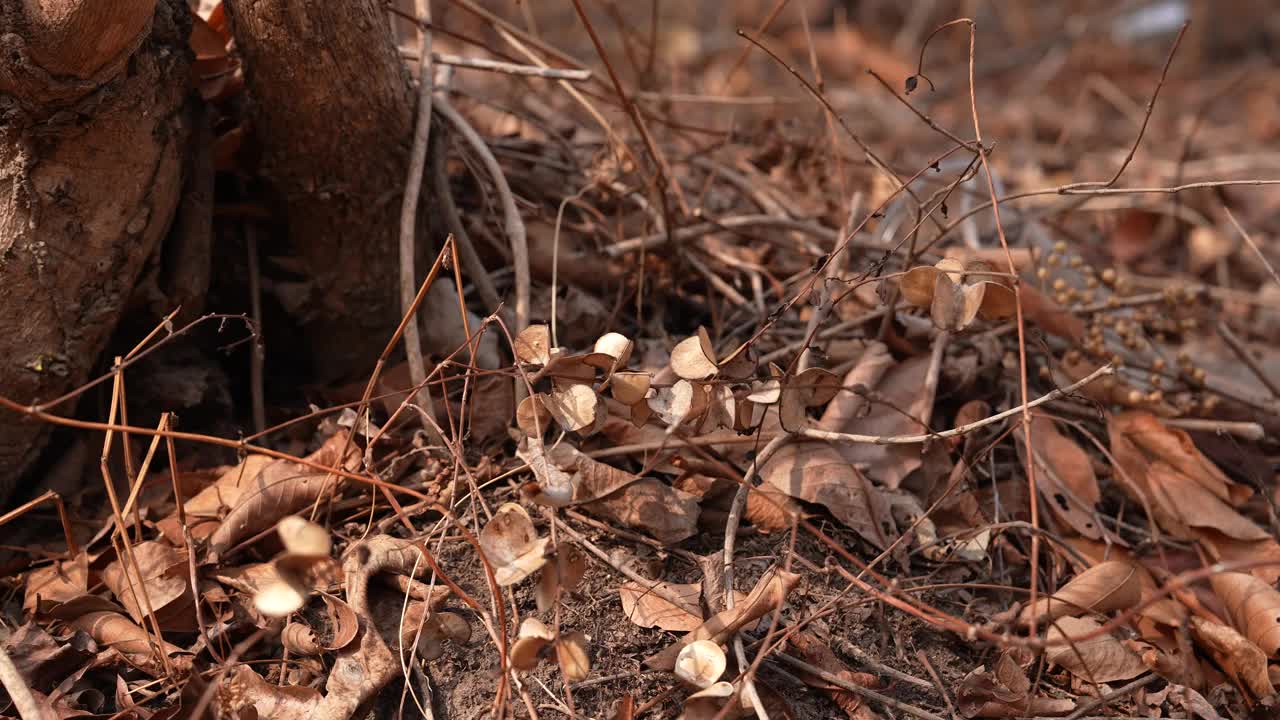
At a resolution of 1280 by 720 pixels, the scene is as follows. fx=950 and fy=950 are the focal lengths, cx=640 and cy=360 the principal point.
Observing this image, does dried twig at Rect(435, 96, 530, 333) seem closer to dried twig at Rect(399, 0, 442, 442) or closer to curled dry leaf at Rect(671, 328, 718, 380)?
dried twig at Rect(399, 0, 442, 442)

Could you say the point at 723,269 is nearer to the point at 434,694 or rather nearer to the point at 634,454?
the point at 634,454

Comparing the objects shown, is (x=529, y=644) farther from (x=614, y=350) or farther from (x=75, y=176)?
(x=75, y=176)

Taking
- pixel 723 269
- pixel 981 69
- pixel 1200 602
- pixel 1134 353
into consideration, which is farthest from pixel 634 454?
pixel 981 69

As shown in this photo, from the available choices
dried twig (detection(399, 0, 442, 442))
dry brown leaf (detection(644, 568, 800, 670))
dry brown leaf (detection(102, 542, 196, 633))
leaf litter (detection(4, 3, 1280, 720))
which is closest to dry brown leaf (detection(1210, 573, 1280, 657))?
leaf litter (detection(4, 3, 1280, 720))

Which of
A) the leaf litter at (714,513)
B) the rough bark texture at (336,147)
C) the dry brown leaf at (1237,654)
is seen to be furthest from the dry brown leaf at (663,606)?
the dry brown leaf at (1237,654)

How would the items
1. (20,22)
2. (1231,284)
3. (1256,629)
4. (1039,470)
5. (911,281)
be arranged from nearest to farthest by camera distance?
(20,22)
(911,281)
(1256,629)
(1039,470)
(1231,284)

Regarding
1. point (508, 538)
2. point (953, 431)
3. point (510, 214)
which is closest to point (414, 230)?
point (510, 214)
